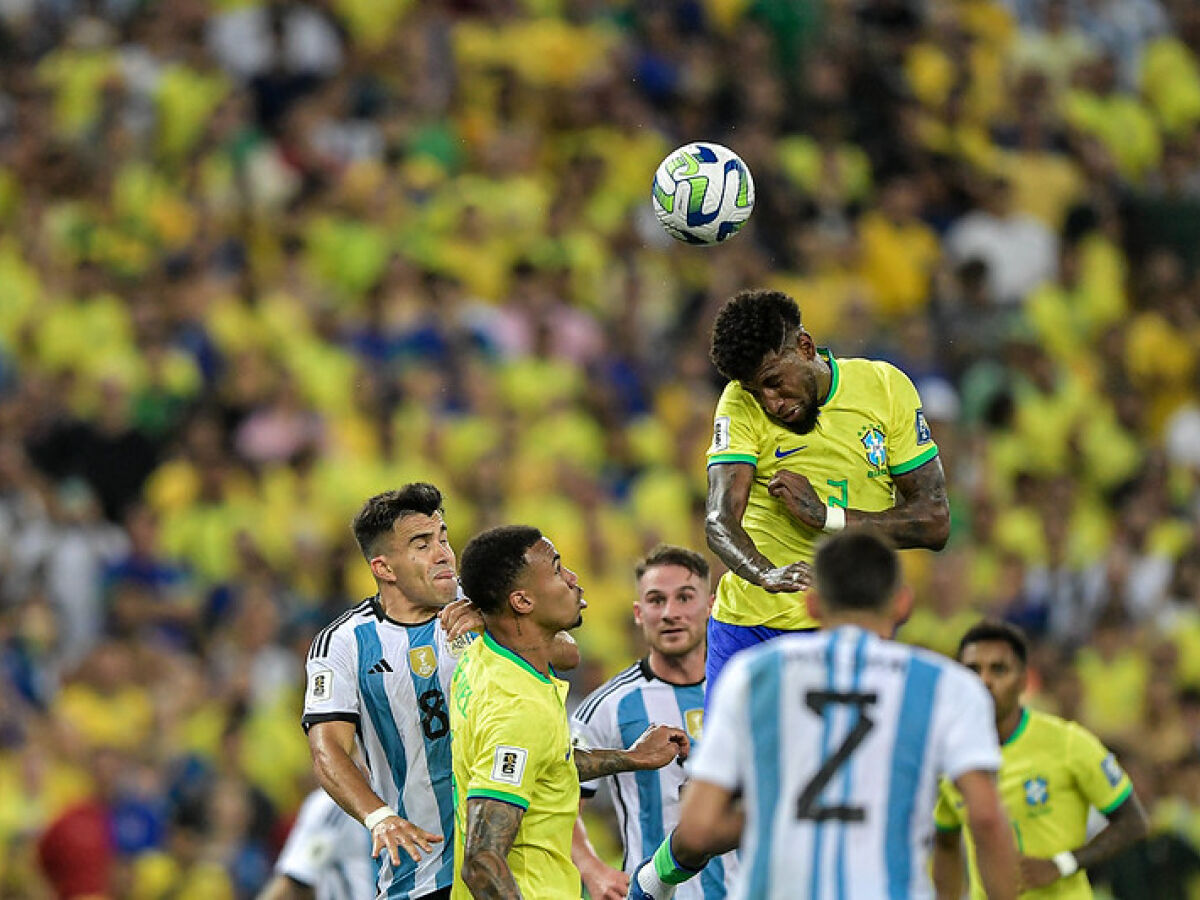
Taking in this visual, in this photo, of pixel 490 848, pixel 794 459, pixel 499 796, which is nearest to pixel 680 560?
pixel 794 459

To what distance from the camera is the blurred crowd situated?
14.6 metres

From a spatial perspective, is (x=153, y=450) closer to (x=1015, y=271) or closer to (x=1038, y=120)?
(x=1015, y=271)

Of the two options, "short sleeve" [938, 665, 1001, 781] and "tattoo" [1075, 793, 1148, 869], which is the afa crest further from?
"short sleeve" [938, 665, 1001, 781]

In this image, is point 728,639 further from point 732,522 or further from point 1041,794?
point 1041,794

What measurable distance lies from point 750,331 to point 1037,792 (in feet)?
8.85

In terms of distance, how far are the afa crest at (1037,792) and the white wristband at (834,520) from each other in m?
1.94

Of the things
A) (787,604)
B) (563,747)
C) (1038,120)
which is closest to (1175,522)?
(1038,120)

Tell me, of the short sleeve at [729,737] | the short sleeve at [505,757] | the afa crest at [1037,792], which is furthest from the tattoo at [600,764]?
the afa crest at [1037,792]

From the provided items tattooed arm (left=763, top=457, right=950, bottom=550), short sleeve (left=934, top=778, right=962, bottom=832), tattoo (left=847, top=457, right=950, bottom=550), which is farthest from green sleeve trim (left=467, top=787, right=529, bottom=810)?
short sleeve (left=934, top=778, right=962, bottom=832)

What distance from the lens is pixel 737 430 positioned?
27.8 feet

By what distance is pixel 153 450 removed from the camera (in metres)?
15.6

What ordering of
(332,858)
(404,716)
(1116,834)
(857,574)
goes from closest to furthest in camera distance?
(857,574), (404,716), (1116,834), (332,858)

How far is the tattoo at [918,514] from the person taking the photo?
8.42 meters

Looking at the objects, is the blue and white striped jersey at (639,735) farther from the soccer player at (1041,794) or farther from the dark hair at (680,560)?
the soccer player at (1041,794)
